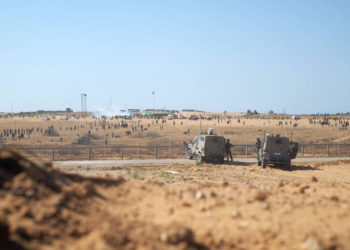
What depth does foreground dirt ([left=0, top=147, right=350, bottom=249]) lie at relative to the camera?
5.86 meters

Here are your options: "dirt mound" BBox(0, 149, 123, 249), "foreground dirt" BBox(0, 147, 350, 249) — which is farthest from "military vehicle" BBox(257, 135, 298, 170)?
"dirt mound" BBox(0, 149, 123, 249)

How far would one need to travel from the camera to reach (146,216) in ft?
22.3

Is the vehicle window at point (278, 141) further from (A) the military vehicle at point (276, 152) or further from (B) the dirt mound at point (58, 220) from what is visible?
(B) the dirt mound at point (58, 220)

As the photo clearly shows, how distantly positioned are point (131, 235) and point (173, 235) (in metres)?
0.61

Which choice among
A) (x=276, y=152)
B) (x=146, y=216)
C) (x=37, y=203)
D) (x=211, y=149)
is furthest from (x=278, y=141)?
(x=37, y=203)

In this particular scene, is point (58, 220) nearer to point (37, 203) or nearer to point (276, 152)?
point (37, 203)

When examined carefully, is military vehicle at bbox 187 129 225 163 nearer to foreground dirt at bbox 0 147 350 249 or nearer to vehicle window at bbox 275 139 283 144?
vehicle window at bbox 275 139 283 144

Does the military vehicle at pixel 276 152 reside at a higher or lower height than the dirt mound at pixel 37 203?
lower

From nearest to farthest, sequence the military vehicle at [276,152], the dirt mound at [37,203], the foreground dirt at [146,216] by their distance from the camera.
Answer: the dirt mound at [37,203] → the foreground dirt at [146,216] → the military vehicle at [276,152]

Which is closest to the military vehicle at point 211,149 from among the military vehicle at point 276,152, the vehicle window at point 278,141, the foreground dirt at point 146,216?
the military vehicle at point 276,152

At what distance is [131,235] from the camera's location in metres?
6.09

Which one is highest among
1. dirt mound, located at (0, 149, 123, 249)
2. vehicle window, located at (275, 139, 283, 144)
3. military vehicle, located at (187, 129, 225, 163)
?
dirt mound, located at (0, 149, 123, 249)

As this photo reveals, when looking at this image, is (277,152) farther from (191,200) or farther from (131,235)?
(131,235)

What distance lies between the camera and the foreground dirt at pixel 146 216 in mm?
5855
